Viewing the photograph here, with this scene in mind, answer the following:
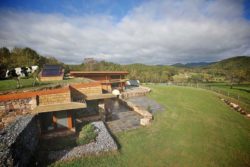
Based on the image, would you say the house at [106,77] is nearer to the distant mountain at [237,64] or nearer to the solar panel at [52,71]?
the solar panel at [52,71]

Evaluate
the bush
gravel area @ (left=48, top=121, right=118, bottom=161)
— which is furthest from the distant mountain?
the bush

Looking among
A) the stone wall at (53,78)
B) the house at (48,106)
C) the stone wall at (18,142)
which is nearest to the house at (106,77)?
the stone wall at (53,78)

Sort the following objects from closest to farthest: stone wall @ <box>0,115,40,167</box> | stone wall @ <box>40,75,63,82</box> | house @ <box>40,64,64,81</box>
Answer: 1. stone wall @ <box>0,115,40,167</box>
2. stone wall @ <box>40,75,63,82</box>
3. house @ <box>40,64,64,81</box>

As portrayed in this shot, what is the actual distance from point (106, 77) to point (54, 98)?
1964 centimetres

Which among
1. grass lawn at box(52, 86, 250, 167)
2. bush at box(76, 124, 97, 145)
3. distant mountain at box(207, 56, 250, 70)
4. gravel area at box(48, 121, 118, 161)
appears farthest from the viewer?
distant mountain at box(207, 56, 250, 70)

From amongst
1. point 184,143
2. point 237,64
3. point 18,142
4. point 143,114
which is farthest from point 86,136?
point 237,64

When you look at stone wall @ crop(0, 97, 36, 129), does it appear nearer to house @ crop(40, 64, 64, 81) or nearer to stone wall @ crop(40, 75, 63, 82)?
stone wall @ crop(40, 75, 63, 82)

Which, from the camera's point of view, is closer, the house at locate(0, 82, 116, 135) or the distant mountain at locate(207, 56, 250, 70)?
the house at locate(0, 82, 116, 135)

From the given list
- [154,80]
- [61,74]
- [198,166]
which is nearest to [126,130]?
[198,166]

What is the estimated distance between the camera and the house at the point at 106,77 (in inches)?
1151

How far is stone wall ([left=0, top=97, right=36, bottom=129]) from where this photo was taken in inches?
438

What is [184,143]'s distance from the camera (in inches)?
496

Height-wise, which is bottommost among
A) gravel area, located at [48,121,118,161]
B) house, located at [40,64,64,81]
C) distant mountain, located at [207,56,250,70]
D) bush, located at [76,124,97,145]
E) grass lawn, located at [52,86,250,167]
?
grass lawn, located at [52,86,250,167]

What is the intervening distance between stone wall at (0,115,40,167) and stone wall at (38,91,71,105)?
1.78 meters
